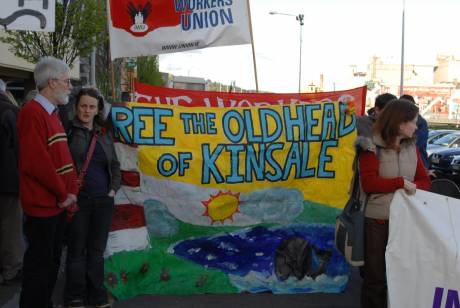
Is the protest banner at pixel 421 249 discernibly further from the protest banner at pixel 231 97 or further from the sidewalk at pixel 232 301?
the protest banner at pixel 231 97

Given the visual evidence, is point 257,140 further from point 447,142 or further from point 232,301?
point 447,142

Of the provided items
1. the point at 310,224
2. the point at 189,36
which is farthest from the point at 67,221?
the point at 189,36

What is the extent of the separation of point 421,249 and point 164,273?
2137mm

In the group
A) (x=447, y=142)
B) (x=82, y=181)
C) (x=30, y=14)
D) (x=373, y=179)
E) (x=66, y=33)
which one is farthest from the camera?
(x=447, y=142)

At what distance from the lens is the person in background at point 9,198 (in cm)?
484

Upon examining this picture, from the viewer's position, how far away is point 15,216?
16.7ft

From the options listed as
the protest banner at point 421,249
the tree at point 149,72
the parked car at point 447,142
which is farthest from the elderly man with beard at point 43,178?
the tree at point 149,72

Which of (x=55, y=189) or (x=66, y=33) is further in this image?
(x=66, y=33)

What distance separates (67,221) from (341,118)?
8.04 feet

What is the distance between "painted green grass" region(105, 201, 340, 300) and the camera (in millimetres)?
4508

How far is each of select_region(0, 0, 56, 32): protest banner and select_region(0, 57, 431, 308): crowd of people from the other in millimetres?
871

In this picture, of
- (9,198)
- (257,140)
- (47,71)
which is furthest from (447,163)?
(47,71)

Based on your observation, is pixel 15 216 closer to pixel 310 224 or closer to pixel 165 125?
pixel 165 125

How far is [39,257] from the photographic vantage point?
3551 mm
